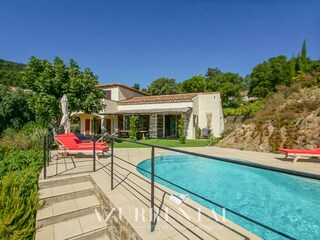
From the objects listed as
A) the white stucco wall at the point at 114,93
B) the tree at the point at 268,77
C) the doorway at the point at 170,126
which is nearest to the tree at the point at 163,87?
the tree at the point at 268,77

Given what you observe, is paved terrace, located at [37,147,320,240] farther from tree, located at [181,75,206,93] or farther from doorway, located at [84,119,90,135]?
tree, located at [181,75,206,93]

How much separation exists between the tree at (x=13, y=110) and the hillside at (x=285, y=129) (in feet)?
57.6

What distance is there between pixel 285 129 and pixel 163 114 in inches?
496

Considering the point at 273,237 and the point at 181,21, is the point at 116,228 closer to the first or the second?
the point at 273,237

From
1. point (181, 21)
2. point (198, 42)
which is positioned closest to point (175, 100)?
point (198, 42)

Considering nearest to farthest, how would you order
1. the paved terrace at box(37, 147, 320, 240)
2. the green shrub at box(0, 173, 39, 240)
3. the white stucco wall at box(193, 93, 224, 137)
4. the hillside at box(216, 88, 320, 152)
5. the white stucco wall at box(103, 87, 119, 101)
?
the paved terrace at box(37, 147, 320, 240), the green shrub at box(0, 173, 39, 240), the hillside at box(216, 88, 320, 152), the white stucco wall at box(193, 93, 224, 137), the white stucco wall at box(103, 87, 119, 101)

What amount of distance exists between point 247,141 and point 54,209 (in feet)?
45.7

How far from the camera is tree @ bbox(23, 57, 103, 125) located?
1309 cm

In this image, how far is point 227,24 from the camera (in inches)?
600


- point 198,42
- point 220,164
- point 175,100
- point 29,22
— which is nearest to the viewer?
point 220,164

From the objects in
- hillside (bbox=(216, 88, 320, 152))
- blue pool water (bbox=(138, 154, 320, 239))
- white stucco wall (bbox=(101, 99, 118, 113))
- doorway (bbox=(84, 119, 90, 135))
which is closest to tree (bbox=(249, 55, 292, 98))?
hillside (bbox=(216, 88, 320, 152))

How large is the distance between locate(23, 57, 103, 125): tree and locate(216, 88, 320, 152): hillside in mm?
11706

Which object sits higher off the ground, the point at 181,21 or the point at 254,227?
the point at 181,21

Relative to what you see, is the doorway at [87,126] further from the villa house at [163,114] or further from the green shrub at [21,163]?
the green shrub at [21,163]
